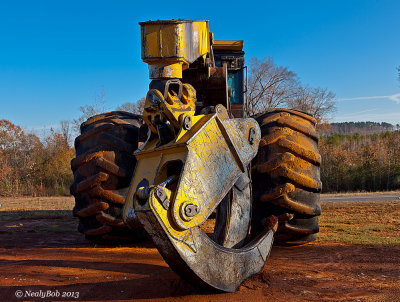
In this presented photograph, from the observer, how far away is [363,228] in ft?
20.4

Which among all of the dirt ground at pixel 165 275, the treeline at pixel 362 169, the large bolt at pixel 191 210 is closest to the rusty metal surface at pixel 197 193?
the large bolt at pixel 191 210

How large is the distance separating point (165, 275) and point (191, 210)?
1.20m

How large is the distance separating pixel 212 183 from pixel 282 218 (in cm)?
157

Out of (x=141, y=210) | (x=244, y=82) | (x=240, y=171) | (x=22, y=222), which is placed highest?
(x=244, y=82)

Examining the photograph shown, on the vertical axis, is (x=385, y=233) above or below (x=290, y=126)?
below

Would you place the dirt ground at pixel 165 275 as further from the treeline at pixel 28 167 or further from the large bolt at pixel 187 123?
the treeline at pixel 28 167

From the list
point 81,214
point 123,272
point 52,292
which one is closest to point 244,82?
point 81,214

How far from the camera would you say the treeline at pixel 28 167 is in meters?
23.3

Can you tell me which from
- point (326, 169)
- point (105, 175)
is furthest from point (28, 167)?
point (105, 175)

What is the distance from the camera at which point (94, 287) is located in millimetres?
3191

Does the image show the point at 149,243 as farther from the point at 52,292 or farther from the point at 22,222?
the point at 22,222

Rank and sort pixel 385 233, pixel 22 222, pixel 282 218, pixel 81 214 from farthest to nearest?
pixel 22 222 < pixel 385 233 < pixel 81 214 < pixel 282 218

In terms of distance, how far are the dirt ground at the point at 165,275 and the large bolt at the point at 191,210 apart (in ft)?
2.19

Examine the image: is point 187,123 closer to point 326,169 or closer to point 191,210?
point 191,210
